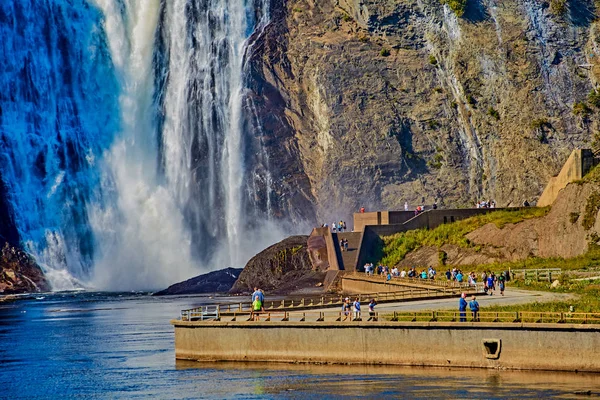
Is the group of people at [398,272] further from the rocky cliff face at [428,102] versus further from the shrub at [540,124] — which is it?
the shrub at [540,124]

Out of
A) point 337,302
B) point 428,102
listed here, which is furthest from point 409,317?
point 428,102

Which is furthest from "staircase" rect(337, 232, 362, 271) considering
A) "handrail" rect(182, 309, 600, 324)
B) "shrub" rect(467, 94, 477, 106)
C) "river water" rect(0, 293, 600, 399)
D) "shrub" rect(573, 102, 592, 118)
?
"handrail" rect(182, 309, 600, 324)

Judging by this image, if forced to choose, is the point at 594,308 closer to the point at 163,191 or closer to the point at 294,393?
the point at 294,393

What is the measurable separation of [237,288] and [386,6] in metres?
37.4

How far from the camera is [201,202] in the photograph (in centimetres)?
11525

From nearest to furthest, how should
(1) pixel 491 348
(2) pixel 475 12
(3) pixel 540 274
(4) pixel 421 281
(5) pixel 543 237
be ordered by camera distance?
(1) pixel 491 348 < (3) pixel 540 274 < (4) pixel 421 281 < (5) pixel 543 237 < (2) pixel 475 12

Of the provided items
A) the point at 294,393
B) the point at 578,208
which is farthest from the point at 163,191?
Result: the point at 294,393

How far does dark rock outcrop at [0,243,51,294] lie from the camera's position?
360 ft

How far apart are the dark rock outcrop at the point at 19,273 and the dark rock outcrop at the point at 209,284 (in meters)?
21.1

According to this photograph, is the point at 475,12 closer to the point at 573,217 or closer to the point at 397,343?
the point at 573,217

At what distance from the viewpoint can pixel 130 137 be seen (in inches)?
4911

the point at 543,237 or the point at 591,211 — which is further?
the point at 543,237

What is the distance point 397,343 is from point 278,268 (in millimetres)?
45360

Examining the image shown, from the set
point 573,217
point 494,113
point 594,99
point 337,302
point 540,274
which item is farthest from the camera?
point 494,113
